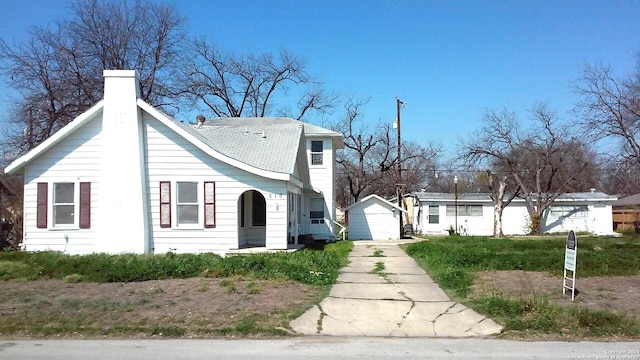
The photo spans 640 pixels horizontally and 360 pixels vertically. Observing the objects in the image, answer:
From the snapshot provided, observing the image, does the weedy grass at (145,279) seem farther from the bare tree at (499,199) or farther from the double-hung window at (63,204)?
the bare tree at (499,199)

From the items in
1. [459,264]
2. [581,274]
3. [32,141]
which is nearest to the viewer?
[581,274]

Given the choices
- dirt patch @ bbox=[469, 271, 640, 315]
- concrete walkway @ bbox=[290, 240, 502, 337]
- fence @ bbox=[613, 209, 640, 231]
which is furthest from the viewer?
fence @ bbox=[613, 209, 640, 231]

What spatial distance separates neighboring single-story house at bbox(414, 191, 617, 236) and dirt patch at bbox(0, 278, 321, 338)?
31.6 m

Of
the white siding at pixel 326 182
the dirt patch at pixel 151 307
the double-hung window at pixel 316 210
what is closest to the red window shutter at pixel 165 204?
the dirt patch at pixel 151 307

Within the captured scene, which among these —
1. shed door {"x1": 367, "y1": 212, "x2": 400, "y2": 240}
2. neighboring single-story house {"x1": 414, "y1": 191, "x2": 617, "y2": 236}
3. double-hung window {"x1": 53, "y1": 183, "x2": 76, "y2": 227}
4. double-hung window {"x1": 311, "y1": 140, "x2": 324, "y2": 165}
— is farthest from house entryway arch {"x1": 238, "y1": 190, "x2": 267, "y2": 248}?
neighboring single-story house {"x1": 414, "y1": 191, "x2": 617, "y2": 236}

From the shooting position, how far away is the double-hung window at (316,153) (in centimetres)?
3000

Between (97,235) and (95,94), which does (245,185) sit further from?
(95,94)

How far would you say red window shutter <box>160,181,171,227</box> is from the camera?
18328mm

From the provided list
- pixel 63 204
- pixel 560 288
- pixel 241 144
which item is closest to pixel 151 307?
pixel 560 288

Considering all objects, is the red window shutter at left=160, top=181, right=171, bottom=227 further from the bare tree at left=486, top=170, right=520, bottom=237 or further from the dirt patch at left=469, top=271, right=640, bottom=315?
the bare tree at left=486, top=170, right=520, bottom=237

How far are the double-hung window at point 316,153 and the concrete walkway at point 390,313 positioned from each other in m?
15.9

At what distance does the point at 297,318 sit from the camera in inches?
392

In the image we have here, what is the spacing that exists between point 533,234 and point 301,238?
23.6 meters

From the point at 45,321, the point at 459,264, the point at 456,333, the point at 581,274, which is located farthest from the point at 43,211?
the point at 581,274
